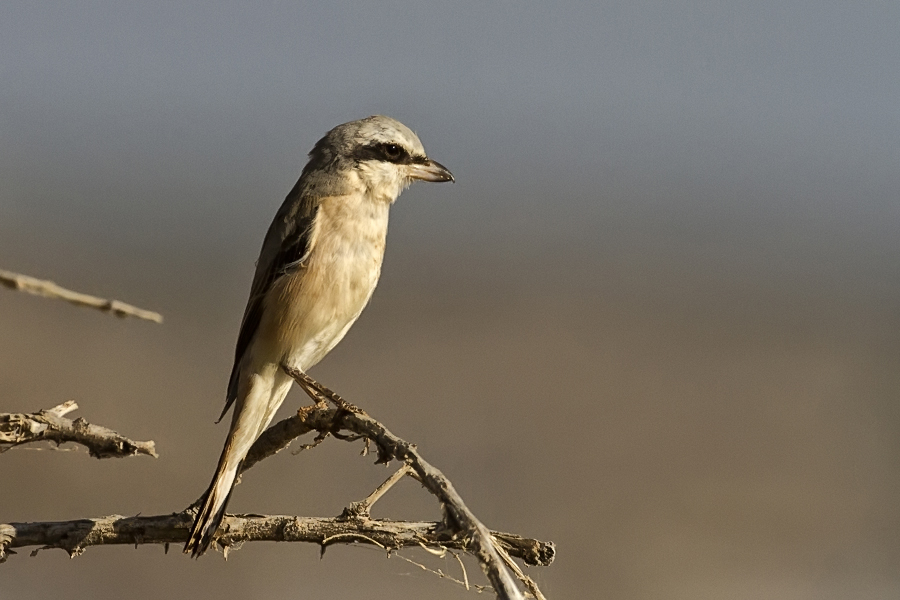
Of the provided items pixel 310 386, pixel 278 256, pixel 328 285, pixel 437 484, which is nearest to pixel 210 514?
pixel 437 484

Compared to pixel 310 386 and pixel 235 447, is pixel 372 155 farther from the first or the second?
pixel 235 447

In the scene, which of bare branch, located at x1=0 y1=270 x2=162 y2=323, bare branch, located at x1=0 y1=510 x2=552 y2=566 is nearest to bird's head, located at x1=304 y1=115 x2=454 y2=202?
bare branch, located at x1=0 y1=510 x2=552 y2=566

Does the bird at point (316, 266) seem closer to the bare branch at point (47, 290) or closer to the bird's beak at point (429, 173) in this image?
the bird's beak at point (429, 173)

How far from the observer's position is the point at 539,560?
281cm

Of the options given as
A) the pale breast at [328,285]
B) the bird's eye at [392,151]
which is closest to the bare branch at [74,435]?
the pale breast at [328,285]

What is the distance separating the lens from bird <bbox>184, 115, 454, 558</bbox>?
4582 millimetres

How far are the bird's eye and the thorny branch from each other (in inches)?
80.9

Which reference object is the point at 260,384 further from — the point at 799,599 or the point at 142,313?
the point at 799,599

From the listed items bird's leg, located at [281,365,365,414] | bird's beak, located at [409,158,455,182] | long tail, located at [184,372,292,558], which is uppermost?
bird's beak, located at [409,158,455,182]

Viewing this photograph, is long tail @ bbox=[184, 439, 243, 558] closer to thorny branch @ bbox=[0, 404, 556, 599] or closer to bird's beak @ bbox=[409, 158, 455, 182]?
thorny branch @ bbox=[0, 404, 556, 599]

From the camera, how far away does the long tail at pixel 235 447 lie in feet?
10.3

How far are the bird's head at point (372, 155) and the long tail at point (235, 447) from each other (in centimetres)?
101

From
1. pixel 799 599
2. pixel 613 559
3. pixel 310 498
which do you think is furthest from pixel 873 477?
pixel 310 498

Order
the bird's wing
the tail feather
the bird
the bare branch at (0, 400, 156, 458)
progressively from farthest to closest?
1. the bird's wing
2. the bird
3. the tail feather
4. the bare branch at (0, 400, 156, 458)
